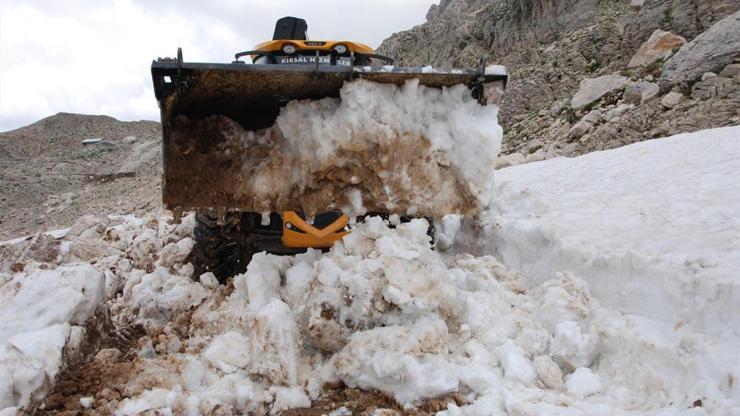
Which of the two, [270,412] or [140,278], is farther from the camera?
[140,278]

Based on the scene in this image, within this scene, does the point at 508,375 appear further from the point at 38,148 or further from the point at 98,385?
the point at 38,148

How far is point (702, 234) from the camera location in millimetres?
3479

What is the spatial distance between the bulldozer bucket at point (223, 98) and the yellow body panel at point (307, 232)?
69cm

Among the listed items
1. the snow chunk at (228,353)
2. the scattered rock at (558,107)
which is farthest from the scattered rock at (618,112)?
the snow chunk at (228,353)

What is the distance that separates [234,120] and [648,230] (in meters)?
3.06

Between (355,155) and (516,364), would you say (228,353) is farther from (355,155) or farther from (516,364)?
(516,364)

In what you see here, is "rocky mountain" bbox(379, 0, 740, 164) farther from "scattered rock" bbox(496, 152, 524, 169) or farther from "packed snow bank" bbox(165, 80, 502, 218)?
"packed snow bank" bbox(165, 80, 502, 218)

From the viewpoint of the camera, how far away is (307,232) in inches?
177

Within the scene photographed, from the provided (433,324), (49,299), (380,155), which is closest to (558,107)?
(380,155)

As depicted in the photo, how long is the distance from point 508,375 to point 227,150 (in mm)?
2422

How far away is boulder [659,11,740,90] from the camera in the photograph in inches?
415

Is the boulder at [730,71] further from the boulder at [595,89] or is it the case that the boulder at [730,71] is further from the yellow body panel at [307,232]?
the yellow body panel at [307,232]

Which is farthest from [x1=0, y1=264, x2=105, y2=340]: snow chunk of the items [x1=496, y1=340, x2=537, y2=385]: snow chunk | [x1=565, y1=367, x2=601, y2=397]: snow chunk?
[x1=565, y1=367, x2=601, y2=397]: snow chunk

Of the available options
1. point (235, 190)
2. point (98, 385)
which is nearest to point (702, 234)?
point (235, 190)
